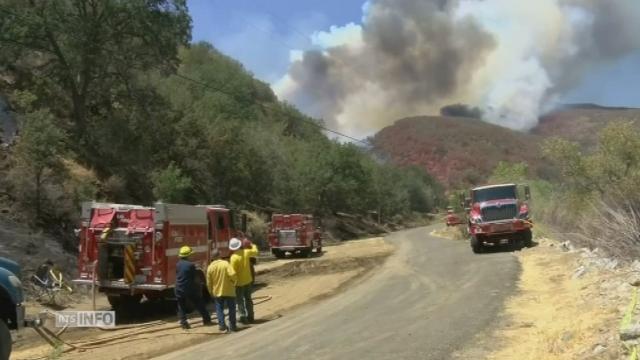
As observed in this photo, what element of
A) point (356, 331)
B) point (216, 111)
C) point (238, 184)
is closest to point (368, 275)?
point (356, 331)

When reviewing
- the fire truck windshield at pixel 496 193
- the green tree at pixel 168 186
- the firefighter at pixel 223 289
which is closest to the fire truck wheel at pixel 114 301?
the firefighter at pixel 223 289

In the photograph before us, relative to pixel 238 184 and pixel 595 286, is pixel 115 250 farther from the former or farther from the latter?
pixel 238 184

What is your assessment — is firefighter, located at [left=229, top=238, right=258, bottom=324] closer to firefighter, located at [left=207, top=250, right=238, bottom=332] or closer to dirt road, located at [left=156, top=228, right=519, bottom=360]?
firefighter, located at [left=207, top=250, right=238, bottom=332]

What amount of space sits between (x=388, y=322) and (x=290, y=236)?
25.7 metres

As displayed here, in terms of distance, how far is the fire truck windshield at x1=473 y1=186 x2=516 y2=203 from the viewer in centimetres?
3019

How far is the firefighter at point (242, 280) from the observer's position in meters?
15.4

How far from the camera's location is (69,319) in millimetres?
12945

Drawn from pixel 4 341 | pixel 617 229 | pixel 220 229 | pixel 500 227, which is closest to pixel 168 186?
pixel 500 227

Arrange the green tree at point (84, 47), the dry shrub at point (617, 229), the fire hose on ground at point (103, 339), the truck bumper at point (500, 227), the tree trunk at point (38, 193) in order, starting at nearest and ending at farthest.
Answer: the fire hose on ground at point (103, 339) < the dry shrub at point (617, 229) < the tree trunk at point (38, 193) < the truck bumper at point (500, 227) < the green tree at point (84, 47)

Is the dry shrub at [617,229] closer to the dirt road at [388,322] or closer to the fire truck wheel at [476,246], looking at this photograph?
the dirt road at [388,322]

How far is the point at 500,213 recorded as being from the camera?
29.7 m

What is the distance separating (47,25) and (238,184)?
21.0 meters

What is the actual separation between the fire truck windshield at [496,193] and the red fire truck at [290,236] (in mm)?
11898

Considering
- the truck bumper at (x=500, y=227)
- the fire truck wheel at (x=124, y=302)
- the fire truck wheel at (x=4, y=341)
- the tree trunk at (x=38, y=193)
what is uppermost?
the tree trunk at (x=38, y=193)
